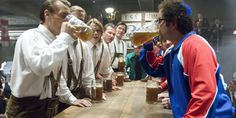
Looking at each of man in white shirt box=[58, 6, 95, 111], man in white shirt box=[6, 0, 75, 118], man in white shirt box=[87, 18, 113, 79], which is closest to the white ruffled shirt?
man in white shirt box=[6, 0, 75, 118]

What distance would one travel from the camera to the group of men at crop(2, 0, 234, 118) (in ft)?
4.70

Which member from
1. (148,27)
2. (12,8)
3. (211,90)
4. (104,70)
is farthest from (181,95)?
(12,8)

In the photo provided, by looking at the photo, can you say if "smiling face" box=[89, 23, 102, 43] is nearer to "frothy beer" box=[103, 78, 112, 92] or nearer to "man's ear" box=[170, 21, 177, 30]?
Answer: "frothy beer" box=[103, 78, 112, 92]

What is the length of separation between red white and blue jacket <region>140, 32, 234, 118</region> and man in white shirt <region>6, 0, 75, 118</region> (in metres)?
0.71

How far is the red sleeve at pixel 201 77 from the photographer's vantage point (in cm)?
139

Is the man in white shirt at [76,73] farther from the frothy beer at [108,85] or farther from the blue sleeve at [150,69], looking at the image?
the blue sleeve at [150,69]

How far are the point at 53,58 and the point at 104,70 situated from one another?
2.13m

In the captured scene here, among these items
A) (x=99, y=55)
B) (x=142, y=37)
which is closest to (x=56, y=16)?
(x=142, y=37)

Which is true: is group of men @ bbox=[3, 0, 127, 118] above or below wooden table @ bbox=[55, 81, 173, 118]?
above

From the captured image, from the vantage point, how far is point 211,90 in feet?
4.55

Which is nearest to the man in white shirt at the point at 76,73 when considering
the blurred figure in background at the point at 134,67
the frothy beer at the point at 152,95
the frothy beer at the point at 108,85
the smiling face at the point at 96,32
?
the frothy beer at the point at 108,85

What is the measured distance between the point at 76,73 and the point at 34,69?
848 millimetres

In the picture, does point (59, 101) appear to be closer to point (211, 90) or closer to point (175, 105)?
point (175, 105)

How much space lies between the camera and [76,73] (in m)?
2.70
